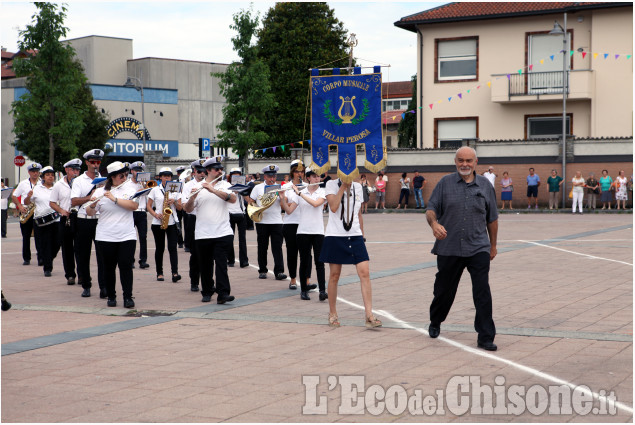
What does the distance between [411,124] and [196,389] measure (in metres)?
51.8

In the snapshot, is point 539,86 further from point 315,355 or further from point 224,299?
point 315,355

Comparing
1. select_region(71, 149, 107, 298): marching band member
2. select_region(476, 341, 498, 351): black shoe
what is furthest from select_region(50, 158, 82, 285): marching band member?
select_region(476, 341, 498, 351): black shoe

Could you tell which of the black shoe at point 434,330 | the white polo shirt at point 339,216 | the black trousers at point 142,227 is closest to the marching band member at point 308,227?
the white polo shirt at point 339,216

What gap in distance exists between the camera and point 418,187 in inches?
1423

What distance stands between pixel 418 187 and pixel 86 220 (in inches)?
1016

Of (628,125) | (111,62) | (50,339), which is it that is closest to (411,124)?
(628,125)

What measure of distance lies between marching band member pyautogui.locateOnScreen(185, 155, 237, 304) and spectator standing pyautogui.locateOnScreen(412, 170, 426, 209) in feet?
85.4

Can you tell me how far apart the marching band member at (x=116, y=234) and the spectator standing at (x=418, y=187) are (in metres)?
26.5

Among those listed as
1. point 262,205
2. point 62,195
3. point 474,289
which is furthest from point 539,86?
point 474,289

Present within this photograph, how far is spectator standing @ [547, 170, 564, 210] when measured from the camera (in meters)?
33.2

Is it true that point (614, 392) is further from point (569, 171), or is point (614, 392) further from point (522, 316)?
point (569, 171)

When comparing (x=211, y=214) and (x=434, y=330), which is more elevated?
(x=211, y=214)

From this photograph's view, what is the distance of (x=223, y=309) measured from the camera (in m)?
9.88

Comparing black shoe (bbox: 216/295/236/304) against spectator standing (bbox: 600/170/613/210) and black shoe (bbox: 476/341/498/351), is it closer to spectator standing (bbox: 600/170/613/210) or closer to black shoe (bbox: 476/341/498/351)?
black shoe (bbox: 476/341/498/351)
